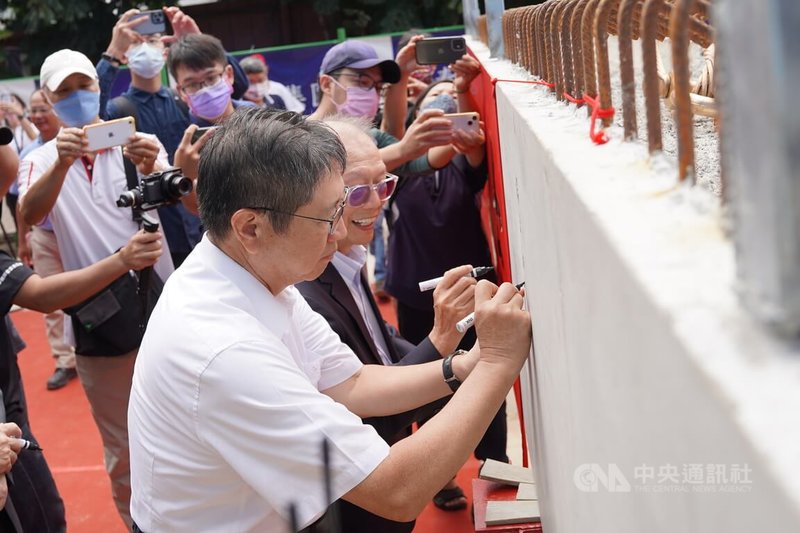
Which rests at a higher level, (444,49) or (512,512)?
(444,49)

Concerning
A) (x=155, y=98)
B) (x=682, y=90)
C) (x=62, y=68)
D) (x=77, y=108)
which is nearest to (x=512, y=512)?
(x=682, y=90)

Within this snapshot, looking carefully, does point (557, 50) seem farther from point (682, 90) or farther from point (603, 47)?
point (682, 90)

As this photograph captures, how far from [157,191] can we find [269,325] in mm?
1676

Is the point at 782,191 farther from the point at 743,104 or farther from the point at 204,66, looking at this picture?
the point at 204,66

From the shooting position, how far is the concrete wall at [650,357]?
478 millimetres

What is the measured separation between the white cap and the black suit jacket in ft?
6.55

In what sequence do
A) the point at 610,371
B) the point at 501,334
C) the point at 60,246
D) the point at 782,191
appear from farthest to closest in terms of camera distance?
the point at 60,246 < the point at 501,334 < the point at 610,371 < the point at 782,191

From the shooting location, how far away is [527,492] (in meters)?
2.53

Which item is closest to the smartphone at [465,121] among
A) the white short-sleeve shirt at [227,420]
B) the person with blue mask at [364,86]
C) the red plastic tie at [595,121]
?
the person with blue mask at [364,86]

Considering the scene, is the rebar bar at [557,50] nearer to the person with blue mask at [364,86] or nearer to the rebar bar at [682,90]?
the rebar bar at [682,90]

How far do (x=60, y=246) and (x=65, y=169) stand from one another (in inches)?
14.7

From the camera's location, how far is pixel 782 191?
0.46 m

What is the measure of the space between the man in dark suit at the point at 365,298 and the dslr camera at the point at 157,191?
0.93 meters

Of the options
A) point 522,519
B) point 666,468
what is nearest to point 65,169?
point 522,519
